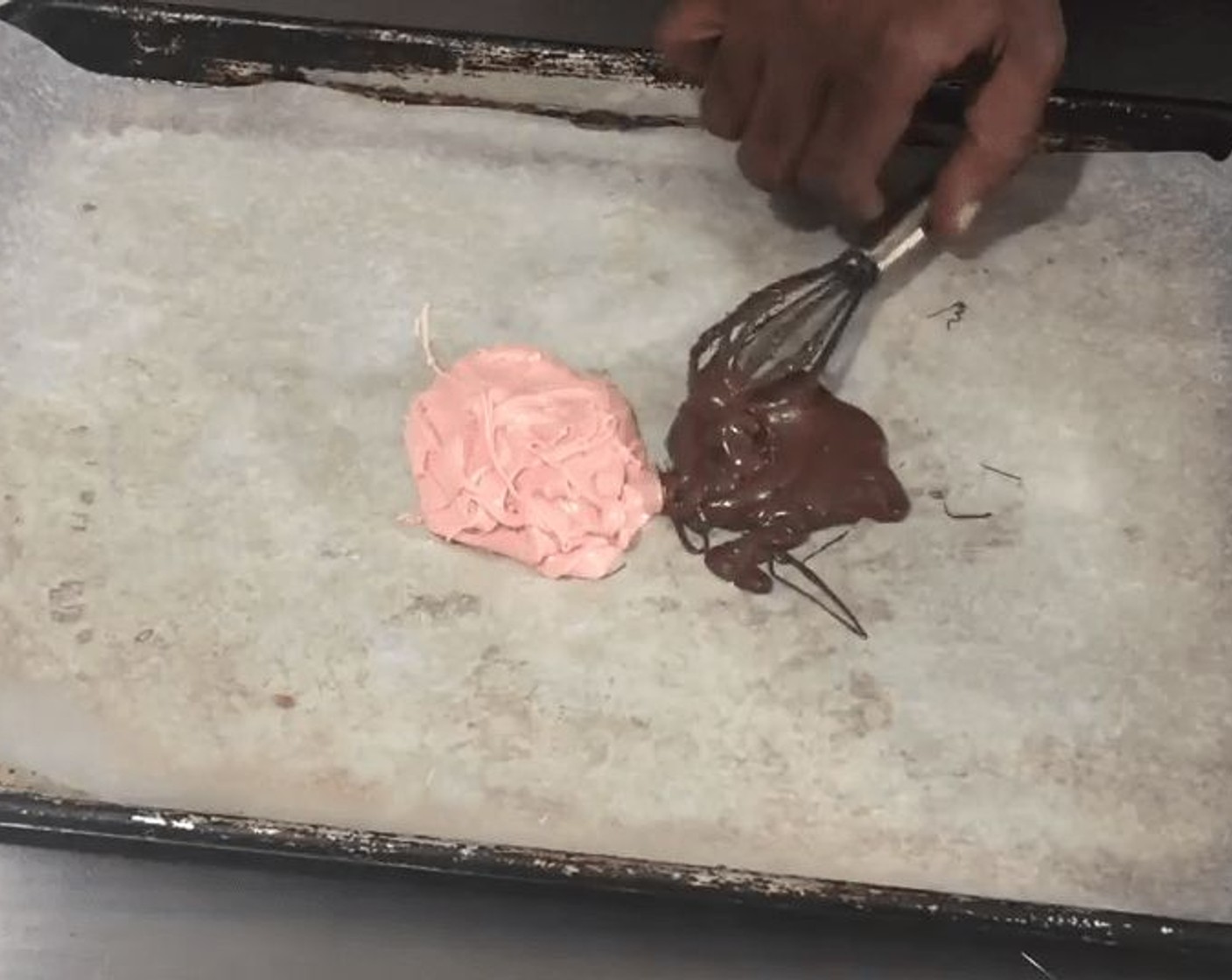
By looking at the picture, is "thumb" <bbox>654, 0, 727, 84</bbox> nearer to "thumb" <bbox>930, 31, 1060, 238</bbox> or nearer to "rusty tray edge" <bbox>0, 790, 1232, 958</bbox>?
"thumb" <bbox>930, 31, 1060, 238</bbox>

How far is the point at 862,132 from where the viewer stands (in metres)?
0.99

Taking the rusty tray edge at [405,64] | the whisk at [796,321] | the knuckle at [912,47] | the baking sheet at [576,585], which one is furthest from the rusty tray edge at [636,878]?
the rusty tray edge at [405,64]

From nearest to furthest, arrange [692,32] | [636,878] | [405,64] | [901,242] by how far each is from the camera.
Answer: [636,878], [692,32], [901,242], [405,64]

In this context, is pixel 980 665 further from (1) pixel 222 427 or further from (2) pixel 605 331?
(1) pixel 222 427

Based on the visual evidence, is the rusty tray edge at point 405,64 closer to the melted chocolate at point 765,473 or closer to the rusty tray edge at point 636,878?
the melted chocolate at point 765,473

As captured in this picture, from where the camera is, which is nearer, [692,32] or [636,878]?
[636,878]

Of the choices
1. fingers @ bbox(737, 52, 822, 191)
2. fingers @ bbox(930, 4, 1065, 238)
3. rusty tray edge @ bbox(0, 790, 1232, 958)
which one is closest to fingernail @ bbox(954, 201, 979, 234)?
fingers @ bbox(930, 4, 1065, 238)

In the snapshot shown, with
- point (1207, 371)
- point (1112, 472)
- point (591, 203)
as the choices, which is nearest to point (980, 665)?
point (1112, 472)

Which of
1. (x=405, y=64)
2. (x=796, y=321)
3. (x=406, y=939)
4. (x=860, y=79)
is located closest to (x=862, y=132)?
(x=860, y=79)

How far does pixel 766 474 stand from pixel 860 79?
9.7 inches

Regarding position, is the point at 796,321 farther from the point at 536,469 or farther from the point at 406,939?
the point at 406,939

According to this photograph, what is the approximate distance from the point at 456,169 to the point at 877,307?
309mm

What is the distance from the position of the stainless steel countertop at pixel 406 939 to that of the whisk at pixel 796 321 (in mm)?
344

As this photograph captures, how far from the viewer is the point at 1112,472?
1.13m
